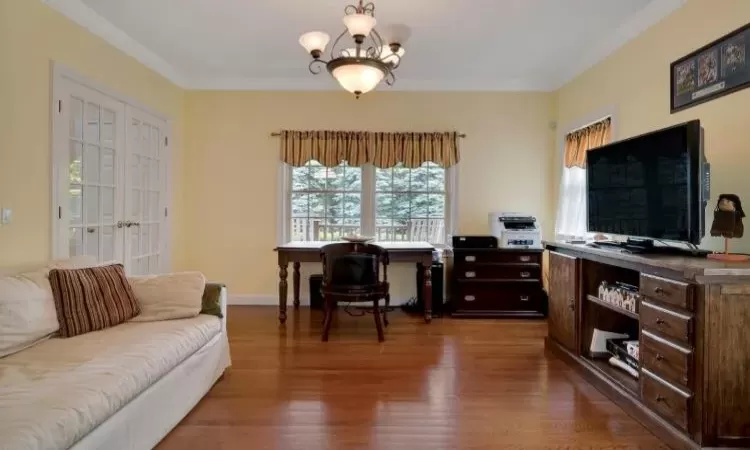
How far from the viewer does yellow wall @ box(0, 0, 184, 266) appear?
8.54ft

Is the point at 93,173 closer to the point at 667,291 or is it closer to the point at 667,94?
the point at 667,291

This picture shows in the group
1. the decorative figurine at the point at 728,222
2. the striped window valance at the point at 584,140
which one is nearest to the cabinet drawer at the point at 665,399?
the decorative figurine at the point at 728,222

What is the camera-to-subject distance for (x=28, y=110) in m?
2.77

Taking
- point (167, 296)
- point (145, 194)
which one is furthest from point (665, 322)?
point (145, 194)

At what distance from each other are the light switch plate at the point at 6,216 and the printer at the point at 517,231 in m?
4.06

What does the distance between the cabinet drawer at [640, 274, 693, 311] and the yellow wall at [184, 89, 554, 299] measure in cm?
289

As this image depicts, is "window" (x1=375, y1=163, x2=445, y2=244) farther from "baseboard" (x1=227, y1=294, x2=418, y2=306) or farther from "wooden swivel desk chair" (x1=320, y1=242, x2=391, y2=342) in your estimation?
"wooden swivel desk chair" (x1=320, y1=242, x2=391, y2=342)

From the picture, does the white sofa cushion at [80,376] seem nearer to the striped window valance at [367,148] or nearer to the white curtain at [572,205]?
the striped window valance at [367,148]

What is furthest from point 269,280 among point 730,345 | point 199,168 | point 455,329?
point 730,345

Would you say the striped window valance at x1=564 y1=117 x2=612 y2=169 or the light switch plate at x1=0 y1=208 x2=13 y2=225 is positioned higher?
the striped window valance at x1=564 y1=117 x2=612 y2=169

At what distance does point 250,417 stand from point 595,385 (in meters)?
2.11

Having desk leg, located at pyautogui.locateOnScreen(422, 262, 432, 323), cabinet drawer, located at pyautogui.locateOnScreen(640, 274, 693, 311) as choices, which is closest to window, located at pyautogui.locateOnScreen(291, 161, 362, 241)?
desk leg, located at pyautogui.locateOnScreen(422, 262, 432, 323)

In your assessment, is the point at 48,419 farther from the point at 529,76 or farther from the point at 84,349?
the point at 529,76

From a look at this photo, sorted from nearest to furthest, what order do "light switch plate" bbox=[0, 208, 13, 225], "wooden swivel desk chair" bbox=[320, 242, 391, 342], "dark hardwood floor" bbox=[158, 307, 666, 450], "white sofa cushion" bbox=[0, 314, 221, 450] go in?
"white sofa cushion" bbox=[0, 314, 221, 450] < "dark hardwood floor" bbox=[158, 307, 666, 450] < "light switch plate" bbox=[0, 208, 13, 225] < "wooden swivel desk chair" bbox=[320, 242, 391, 342]
